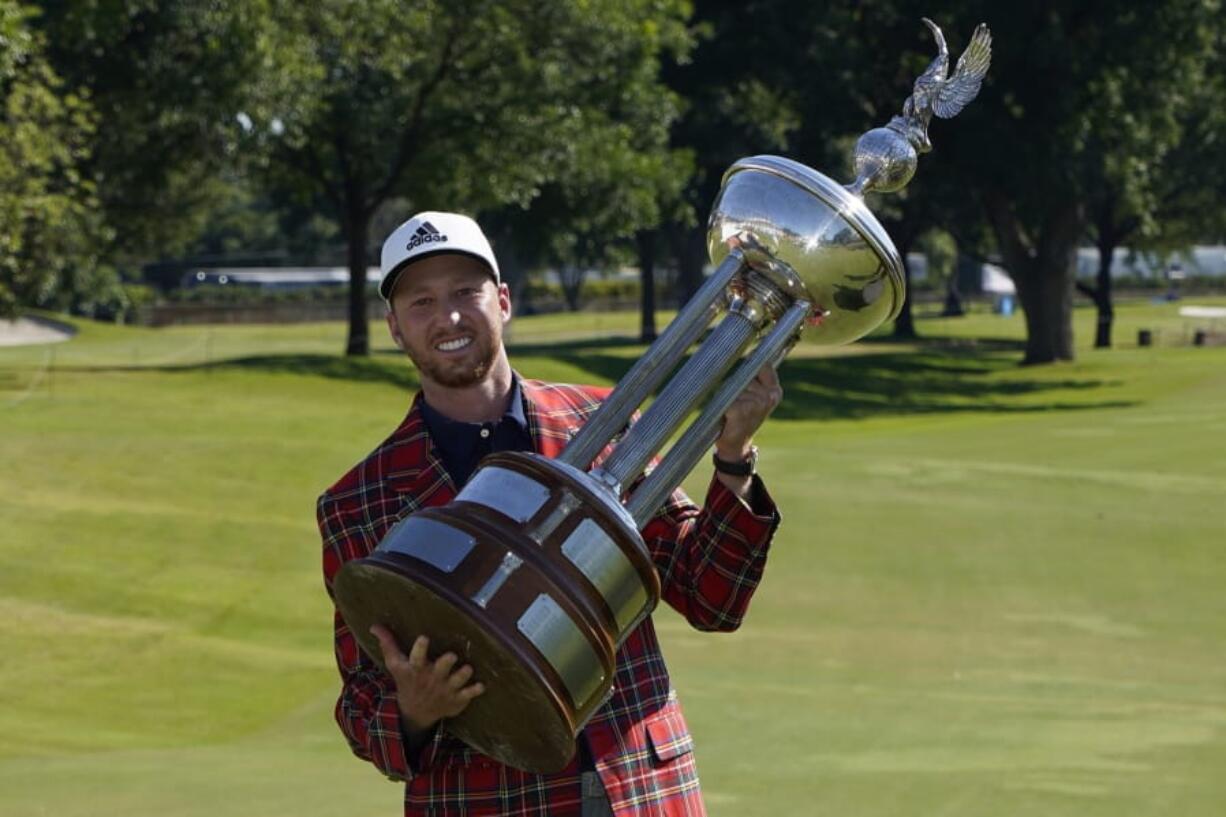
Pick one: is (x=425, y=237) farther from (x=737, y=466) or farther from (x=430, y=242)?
(x=737, y=466)

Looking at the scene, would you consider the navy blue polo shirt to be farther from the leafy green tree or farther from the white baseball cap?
the leafy green tree

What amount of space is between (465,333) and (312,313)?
77.8 m

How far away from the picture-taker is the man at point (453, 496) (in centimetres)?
368

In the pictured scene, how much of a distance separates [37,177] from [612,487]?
25287mm

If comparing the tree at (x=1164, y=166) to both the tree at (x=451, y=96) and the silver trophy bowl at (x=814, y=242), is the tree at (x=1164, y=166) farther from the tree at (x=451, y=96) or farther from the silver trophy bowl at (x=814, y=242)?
the silver trophy bowl at (x=814, y=242)

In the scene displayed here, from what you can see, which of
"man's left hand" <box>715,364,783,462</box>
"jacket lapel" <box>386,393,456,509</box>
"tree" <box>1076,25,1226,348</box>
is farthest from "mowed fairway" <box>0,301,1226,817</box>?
"tree" <box>1076,25,1226,348</box>

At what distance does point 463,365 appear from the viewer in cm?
382

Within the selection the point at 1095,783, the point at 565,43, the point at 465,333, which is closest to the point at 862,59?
the point at 565,43

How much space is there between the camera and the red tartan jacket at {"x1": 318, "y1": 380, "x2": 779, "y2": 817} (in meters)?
3.68

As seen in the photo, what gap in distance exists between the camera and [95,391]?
91.7 feet

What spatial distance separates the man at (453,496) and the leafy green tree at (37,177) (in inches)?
757

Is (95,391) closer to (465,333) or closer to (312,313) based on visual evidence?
(465,333)

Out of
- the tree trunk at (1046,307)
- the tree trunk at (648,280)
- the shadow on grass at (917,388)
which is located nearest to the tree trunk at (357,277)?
the shadow on grass at (917,388)

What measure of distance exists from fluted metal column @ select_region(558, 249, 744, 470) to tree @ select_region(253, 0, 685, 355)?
1214 inches
